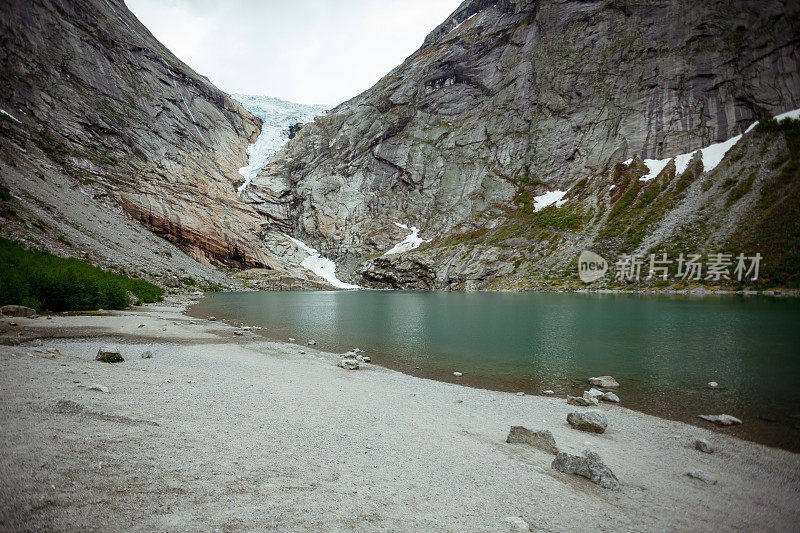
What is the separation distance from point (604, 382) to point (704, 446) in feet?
17.6

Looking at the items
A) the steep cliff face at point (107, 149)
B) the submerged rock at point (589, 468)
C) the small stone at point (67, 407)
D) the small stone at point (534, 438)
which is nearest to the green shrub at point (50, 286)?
the steep cliff face at point (107, 149)

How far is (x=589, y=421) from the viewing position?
336 inches

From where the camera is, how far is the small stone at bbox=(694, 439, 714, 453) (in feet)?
24.2

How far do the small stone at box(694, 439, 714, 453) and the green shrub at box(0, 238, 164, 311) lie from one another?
3204 centimetres

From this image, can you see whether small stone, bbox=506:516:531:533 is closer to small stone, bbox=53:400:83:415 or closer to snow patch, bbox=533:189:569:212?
small stone, bbox=53:400:83:415

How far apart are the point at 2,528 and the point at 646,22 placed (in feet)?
476

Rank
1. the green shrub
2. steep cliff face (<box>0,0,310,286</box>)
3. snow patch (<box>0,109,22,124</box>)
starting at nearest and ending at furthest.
Result: the green shrub < steep cliff face (<box>0,0,310,286</box>) < snow patch (<box>0,109,22,124</box>)

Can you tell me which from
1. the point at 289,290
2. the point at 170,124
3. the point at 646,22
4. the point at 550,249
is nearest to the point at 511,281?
the point at 550,249

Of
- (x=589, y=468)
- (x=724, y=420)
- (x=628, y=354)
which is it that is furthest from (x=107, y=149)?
(x=724, y=420)

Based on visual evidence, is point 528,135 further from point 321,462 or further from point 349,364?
point 321,462

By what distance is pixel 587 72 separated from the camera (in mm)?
105688

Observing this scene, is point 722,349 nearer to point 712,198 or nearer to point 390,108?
point 712,198

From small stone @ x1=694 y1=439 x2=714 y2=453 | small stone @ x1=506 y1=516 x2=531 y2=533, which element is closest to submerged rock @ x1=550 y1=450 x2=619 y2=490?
small stone @ x1=506 y1=516 x2=531 y2=533

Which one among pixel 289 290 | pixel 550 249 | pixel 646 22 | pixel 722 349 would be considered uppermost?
pixel 646 22
